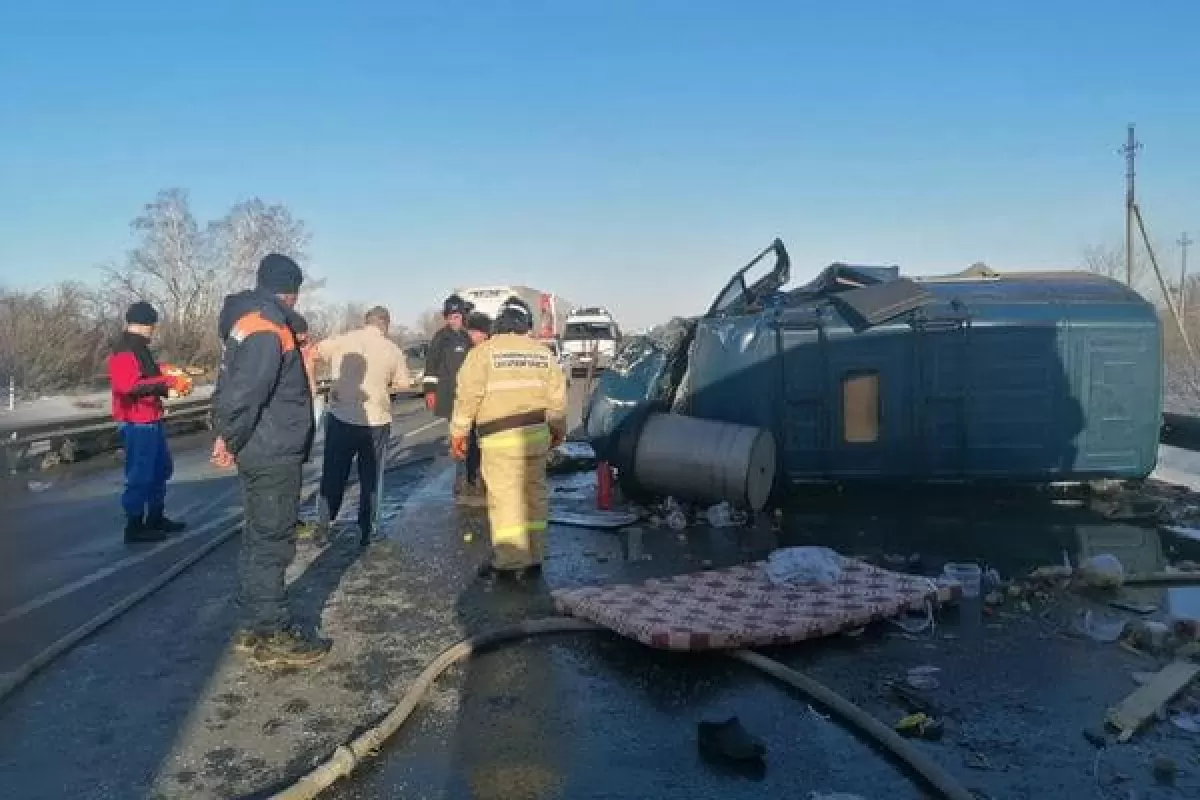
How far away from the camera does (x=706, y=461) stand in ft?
25.5

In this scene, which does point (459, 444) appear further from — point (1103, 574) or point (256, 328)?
point (1103, 574)

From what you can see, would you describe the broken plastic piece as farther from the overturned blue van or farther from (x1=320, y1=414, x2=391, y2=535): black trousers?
(x1=320, y1=414, x2=391, y2=535): black trousers

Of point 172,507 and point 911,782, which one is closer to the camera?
point 911,782

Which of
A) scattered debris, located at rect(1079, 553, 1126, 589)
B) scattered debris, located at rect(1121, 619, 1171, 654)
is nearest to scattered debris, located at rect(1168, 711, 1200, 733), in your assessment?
scattered debris, located at rect(1121, 619, 1171, 654)

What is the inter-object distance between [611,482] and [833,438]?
218 centimetres

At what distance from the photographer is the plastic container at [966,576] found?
18.1 feet

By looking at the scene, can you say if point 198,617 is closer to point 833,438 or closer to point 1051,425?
point 833,438

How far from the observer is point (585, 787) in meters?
3.28

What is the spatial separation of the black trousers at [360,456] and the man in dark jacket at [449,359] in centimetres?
163

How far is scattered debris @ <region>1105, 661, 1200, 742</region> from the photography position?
11.9 ft

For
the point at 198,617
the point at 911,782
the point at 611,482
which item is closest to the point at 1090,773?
the point at 911,782

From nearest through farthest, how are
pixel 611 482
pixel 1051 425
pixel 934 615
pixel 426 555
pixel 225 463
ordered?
pixel 225 463
pixel 934 615
pixel 426 555
pixel 1051 425
pixel 611 482

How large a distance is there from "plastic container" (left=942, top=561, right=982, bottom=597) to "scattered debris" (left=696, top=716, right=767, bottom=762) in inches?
97.4

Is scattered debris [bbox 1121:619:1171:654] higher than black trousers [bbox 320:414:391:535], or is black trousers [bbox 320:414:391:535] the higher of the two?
black trousers [bbox 320:414:391:535]
